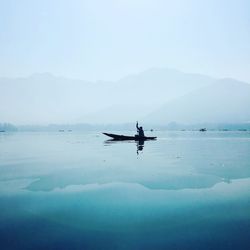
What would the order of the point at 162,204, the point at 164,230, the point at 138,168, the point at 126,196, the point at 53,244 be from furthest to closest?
the point at 138,168, the point at 126,196, the point at 162,204, the point at 164,230, the point at 53,244

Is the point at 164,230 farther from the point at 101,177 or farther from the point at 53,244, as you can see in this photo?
the point at 101,177

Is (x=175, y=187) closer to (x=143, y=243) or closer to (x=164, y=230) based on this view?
(x=164, y=230)

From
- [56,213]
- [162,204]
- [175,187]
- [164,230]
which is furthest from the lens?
[175,187]

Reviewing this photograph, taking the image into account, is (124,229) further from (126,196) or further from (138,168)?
(138,168)

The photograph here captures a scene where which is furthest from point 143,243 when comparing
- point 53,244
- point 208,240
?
point 53,244

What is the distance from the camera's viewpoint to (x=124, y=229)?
34.1ft

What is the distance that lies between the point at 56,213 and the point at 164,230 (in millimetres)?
4844

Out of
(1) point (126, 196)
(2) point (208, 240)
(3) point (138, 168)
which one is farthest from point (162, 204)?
(3) point (138, 168)

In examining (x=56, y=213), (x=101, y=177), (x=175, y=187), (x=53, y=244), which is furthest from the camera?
(x=101, y=177)

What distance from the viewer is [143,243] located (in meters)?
9.14

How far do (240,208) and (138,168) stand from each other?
40.1 ft

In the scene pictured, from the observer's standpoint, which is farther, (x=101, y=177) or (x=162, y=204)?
(x=101, y=177)

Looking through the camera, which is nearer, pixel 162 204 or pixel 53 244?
pixel 53 244

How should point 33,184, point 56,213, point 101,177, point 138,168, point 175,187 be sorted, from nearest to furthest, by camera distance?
point 56,213 → point 175,187 → point 33,184 → point 101,177 → point 138,168
